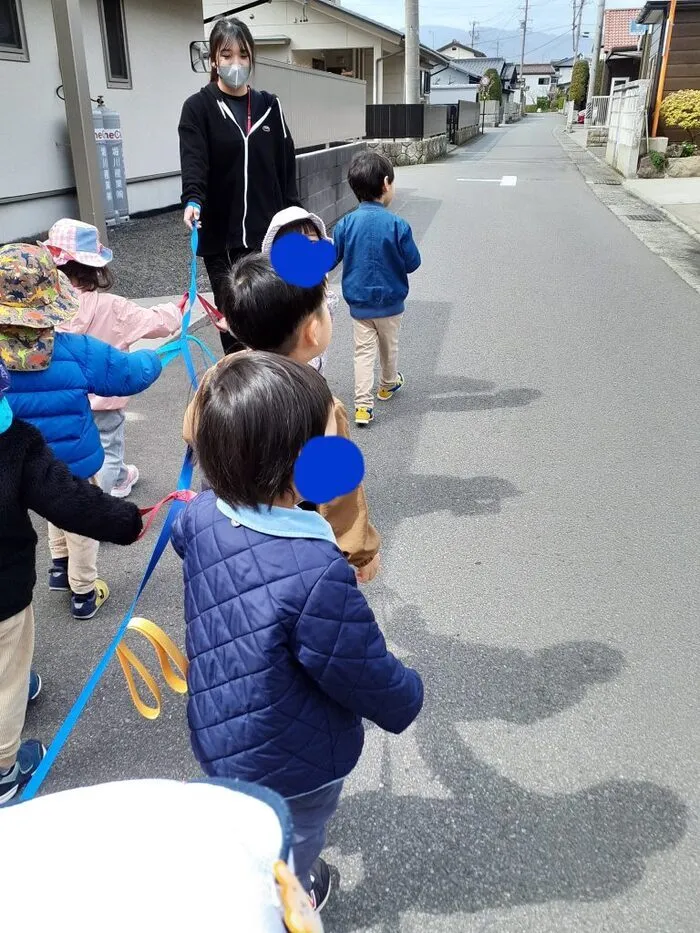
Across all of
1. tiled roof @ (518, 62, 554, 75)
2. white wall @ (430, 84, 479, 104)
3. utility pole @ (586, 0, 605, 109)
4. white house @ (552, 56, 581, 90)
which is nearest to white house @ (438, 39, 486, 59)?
white house @ (552, 56, 581, 90)

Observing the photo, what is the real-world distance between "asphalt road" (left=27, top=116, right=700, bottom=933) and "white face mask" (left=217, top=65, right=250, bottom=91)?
2.03 m

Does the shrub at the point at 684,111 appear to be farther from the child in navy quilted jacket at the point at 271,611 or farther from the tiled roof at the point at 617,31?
the tiled roof at the point at 617,31

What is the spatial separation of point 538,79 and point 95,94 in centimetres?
13598

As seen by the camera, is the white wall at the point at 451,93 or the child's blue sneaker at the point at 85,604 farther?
the white wall at the point at 451,93

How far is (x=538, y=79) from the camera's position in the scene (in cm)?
12825

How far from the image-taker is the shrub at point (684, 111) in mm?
18906

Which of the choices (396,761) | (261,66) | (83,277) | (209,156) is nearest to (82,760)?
(396,761)

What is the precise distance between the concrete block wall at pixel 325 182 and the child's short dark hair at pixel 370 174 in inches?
192

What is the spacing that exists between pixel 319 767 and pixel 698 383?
4987 millimetres

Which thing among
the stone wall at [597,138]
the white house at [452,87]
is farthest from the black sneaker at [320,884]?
the white house at [452,87]

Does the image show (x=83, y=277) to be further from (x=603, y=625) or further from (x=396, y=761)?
(x=603, y=625)

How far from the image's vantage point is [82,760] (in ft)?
7.86

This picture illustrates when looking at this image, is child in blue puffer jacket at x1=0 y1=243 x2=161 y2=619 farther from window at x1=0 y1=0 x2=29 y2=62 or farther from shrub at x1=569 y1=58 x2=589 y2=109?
shrub at x1=569 y1=58 x2=589 y2=109

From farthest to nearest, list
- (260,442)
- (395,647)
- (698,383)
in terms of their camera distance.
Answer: (698,383) < (395,647) < (260,442)
